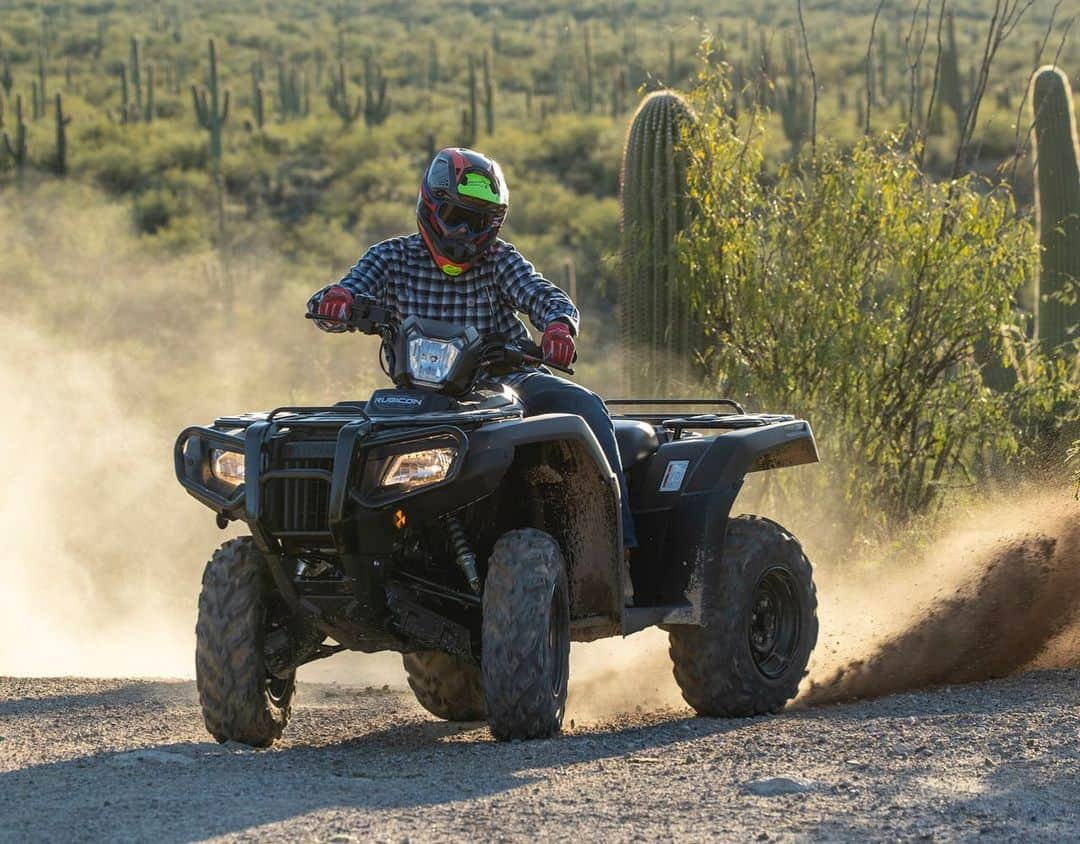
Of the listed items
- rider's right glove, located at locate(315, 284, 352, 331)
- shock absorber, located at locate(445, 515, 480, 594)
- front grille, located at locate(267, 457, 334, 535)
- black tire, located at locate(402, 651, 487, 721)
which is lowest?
black tire, located at locate(402, 651, 487, 721)

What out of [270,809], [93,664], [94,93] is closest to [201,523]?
[93,664]

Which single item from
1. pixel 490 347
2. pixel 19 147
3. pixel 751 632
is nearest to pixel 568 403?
pixel 490 347

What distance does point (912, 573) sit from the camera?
448 inches

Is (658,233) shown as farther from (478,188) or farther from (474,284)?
(478,188)

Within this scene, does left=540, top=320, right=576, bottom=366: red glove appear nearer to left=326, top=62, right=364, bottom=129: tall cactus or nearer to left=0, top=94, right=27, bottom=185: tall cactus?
left=0, top=94, right=27, bottom=185: tall cactus

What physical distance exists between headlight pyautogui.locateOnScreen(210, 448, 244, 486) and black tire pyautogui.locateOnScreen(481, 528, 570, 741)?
1.00 meters

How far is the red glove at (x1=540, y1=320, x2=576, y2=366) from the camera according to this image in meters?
7.55

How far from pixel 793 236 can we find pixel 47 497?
10876mm

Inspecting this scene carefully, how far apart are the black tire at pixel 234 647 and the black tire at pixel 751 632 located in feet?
6.48

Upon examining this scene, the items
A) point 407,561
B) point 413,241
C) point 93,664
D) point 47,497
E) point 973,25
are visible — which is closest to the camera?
point 407,561

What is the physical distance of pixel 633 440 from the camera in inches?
329

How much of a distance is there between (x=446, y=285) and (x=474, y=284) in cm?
12

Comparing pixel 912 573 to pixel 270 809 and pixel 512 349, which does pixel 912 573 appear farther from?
pixel 270 809

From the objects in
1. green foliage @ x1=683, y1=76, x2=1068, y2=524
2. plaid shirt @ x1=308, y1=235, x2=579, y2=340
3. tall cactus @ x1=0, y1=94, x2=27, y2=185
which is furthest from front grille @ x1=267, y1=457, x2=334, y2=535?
tall cactus @ x1=0, y1=94, x2=27, y2=185
